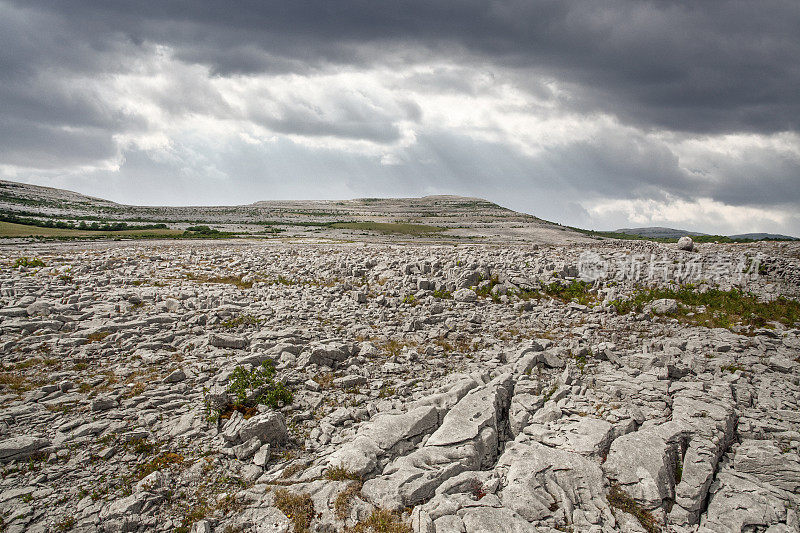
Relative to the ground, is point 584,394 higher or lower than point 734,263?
lower

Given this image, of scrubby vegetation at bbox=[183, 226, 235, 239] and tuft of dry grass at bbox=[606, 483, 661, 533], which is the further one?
scrubby vegetation at bbox=[183, 226, 235, 239]

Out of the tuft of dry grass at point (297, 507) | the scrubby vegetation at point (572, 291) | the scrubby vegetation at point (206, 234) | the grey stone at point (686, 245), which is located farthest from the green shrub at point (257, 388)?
the scrubby vegetation at point (206, 234)

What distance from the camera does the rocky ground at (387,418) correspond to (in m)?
6.92

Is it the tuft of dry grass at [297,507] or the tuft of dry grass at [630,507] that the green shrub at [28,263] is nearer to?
the tuft of dry grass at [297,507]

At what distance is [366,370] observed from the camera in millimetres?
12414

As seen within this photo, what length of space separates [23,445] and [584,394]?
46.2 feet

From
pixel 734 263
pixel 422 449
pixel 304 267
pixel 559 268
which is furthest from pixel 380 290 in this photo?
pixel 734 263

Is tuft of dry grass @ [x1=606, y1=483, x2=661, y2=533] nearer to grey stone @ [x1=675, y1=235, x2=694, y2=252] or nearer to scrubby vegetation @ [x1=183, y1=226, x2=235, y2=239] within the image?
grey stone @ [x1=675, y1=235, x2=694, y2=252]

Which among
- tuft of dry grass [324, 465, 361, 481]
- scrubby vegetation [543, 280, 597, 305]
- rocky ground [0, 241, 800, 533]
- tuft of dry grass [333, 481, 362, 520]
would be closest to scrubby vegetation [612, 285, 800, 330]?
rocky ground [0, 241, 800, 533]

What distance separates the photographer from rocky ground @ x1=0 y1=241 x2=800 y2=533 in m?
6.92

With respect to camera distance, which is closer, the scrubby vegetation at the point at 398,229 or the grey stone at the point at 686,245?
the grey stone at the point at 686,245

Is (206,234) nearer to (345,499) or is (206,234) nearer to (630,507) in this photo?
(345,499)

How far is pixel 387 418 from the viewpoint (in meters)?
9.35

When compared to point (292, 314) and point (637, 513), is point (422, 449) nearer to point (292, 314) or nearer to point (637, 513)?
point (637, 513)
